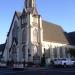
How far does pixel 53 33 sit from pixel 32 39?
→ 12.2m

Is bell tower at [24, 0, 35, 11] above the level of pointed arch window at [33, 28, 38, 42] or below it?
above

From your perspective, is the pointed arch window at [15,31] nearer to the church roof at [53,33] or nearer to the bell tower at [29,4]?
the bell tower at [29,4]

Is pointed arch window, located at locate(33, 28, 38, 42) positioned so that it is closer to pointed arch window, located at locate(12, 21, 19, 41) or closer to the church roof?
the church roof

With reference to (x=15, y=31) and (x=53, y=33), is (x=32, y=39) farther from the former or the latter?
(x=53, y=33)

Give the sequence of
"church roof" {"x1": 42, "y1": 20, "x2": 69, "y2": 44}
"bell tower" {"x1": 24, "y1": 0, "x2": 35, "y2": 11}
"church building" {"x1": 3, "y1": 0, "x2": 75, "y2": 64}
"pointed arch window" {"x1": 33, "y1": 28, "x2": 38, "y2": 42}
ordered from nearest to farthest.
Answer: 1. "church building" {"x1": 3, "y1": 0, "x2": 75, "y2": 64}
2. "pointed arch window" {"x1": 33, "y1": 28, "x2": 38, "y2": 42}
3. "bell tower" {"x1": 24, "y1": 0, "x2": 35, "y2": 11}
4. "church roof" {"x1": 42, "y1": 20, "x2": 69, "y2": 44}

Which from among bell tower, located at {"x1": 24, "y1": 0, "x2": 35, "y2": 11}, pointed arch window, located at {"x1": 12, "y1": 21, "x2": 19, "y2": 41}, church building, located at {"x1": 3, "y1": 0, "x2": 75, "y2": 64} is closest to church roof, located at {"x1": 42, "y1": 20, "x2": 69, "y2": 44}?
church building, located at {"x1": 3, "y1": 0, "x2": 75, "y2": 64}

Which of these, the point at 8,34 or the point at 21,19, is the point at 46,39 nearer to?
the point at 21,19

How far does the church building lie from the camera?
241 feet

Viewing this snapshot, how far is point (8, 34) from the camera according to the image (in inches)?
3369

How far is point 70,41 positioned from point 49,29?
10.5 m

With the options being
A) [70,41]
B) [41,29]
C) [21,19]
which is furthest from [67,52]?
[21,19]

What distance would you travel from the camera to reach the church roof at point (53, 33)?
79188 millimetres

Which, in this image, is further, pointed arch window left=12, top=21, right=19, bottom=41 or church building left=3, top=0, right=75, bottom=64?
pointed arch window left=12, top=21, right=19, bottom=41

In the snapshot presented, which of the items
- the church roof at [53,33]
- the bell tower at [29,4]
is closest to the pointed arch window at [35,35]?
the church roof at [53,33]
